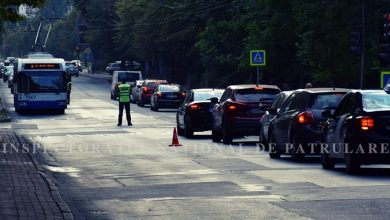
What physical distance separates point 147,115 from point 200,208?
40885 mm

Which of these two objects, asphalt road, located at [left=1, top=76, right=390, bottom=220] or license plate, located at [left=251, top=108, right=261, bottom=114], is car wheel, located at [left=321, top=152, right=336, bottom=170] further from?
license plate, located at [left=251, top=108, right=261, bottom=114]

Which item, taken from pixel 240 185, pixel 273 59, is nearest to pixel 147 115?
pixel 273 59

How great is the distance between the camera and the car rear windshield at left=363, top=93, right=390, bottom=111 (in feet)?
66.4

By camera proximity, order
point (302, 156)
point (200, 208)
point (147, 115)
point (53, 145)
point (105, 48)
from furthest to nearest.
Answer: point (105, 48), point (147, 115), point (53, 145), point (302, 156), point (200, 208)

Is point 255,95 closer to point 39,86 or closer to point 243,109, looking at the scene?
point 243,109

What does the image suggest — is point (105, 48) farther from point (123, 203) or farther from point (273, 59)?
point (123, 203)

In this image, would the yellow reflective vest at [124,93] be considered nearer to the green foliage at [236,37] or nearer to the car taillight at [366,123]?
the green foliage at [236,37]

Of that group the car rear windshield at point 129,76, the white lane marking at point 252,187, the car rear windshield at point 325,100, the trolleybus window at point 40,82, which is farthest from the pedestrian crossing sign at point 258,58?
the car rear windshield at point 129,76

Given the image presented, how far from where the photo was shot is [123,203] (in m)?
16.2

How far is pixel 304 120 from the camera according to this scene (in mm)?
23953

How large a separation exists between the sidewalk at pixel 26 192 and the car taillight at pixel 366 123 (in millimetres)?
5092

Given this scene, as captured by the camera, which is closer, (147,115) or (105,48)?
(147,115)

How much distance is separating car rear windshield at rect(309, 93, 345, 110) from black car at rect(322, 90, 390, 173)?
2.72 m

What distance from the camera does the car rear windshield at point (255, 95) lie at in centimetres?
3130
